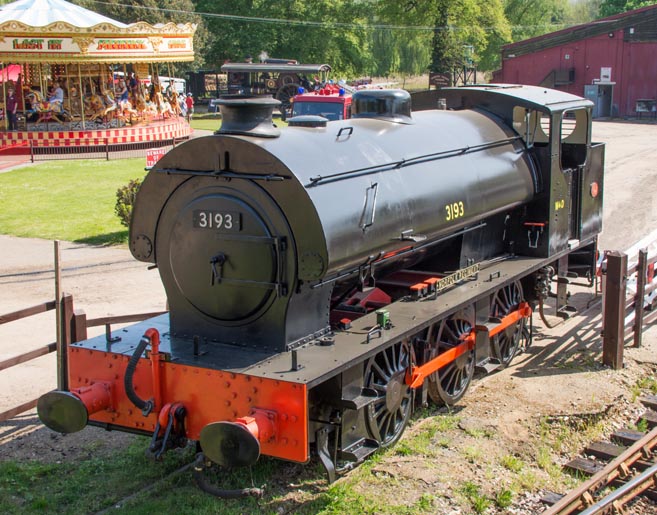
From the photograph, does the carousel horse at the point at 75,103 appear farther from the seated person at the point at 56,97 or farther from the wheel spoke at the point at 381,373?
the wheel spoke at the point at 381,373

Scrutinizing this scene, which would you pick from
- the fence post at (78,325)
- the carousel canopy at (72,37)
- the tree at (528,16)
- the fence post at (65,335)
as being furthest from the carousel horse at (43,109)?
the tree at (528,16)

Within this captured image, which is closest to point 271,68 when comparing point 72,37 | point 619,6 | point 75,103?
point 75,103

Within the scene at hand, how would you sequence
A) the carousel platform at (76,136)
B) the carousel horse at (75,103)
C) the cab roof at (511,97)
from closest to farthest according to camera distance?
the cab roof at (511,97) < the carousel platform at (76,136) < the carousel horse at (75,103)

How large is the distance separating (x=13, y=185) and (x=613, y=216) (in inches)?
611

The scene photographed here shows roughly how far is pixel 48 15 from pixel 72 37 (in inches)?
80.4

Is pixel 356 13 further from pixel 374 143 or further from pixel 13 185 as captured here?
pixel 374 143

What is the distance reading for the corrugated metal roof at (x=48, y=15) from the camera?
28516 millimetres

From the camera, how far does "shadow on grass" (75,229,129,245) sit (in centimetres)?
1622

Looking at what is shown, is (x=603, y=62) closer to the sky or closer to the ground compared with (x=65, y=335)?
closer to the sky

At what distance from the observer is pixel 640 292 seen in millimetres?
9992

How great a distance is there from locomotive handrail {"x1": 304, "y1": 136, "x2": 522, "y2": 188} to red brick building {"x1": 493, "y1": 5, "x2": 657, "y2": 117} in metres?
32.4

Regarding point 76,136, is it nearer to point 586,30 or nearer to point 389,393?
point 389,393

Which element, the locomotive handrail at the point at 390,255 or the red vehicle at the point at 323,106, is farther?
the red vehicle at the point at 323,106

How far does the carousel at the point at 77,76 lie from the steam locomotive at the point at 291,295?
22547mm
